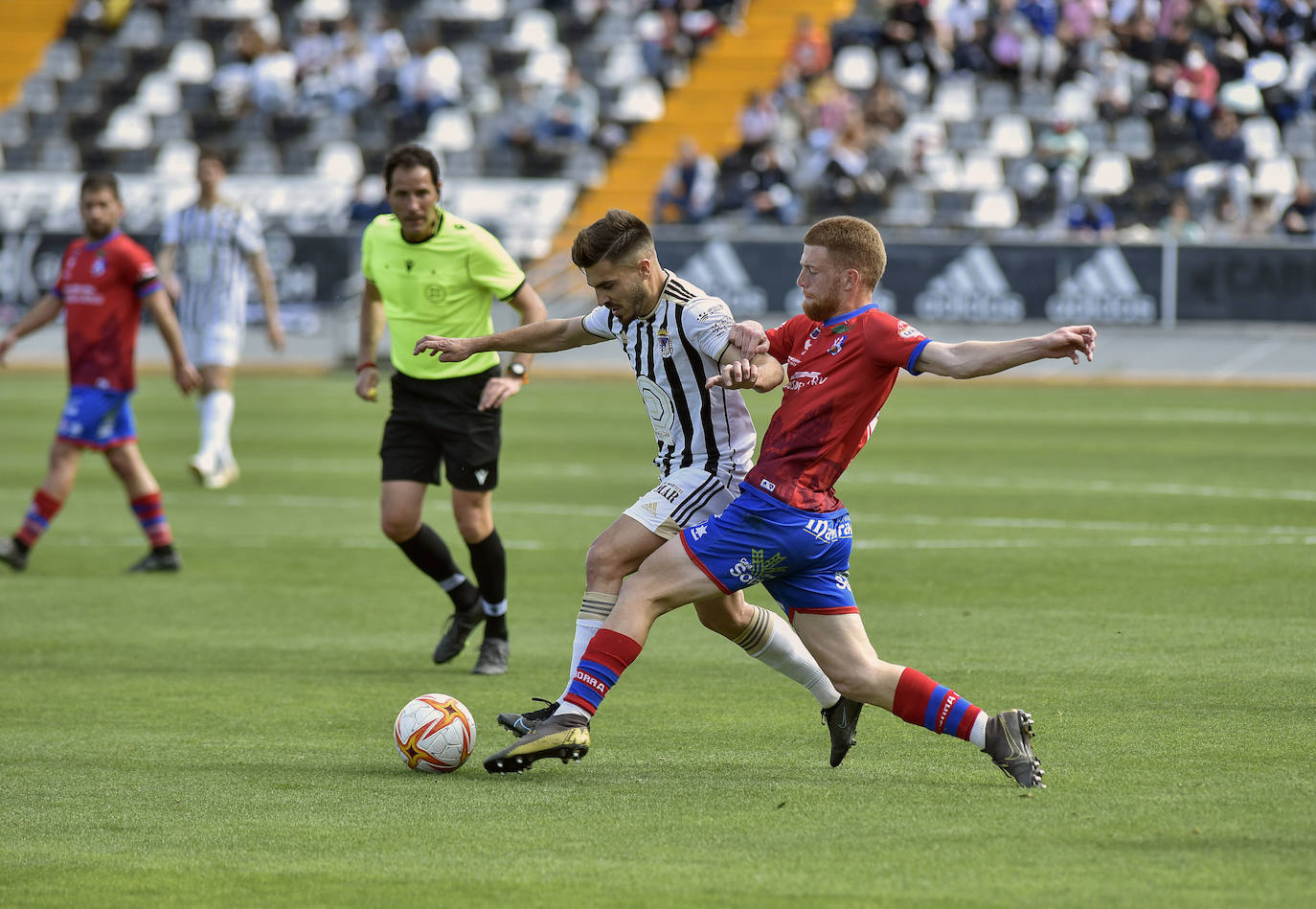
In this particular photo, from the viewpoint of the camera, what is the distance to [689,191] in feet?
92.6

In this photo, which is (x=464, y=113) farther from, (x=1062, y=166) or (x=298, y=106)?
(x=1062, y=166)

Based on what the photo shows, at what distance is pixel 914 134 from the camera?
1147 inches

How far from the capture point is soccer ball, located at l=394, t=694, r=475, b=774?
19.4 ft

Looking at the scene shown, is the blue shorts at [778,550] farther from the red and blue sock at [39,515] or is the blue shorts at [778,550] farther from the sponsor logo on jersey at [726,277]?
the sponsor logo on jersey at [726,277]

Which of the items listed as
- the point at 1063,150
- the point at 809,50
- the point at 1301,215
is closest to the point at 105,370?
the point at 1301,215

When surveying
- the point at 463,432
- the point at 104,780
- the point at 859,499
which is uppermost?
the point at 463,432

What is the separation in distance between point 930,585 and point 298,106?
86.8 feet

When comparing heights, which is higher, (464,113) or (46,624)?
(464,113)

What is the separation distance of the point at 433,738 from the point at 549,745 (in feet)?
1.77

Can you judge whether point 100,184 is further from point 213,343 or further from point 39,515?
point 213,343

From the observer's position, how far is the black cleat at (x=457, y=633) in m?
8.12

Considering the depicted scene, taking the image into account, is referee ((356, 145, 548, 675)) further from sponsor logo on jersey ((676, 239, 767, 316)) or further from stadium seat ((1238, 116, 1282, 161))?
stadium seat ((1238, 116, 1282, 161))

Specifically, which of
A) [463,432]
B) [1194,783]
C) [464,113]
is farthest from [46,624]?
[464,113]

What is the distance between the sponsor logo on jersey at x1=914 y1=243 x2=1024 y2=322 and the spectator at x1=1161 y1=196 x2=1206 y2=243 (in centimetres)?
242
